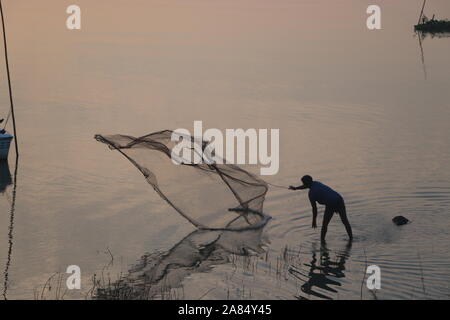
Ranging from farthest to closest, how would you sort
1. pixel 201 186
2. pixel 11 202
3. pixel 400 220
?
pixel 11 202, pixel 400 220, pixel 201 186

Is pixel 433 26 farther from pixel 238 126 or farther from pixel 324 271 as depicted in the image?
pixel 324 271

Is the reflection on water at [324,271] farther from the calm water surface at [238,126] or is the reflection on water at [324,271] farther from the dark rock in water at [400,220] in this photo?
the dark rock in water at [400,220]

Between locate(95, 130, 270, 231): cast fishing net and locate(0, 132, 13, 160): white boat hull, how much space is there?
677 centimetres

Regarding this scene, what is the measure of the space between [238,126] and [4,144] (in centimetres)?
769

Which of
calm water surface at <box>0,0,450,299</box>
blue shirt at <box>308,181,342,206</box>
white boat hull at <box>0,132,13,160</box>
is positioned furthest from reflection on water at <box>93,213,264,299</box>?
white boat hull at <box>0,132,13,160</box>

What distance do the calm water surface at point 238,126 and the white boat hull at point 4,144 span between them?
525 millimetres

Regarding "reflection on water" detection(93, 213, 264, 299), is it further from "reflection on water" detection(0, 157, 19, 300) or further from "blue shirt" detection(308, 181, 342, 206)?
"reflection on water" detection(0, 157, 19, 300)

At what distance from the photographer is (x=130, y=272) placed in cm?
1339

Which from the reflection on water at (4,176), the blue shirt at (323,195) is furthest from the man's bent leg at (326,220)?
the reflection on water at (4,176)

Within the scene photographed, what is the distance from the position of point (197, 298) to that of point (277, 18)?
42.2 metres

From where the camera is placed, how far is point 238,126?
994 inches

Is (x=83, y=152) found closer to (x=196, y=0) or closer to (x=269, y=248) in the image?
(x=269, y=248)

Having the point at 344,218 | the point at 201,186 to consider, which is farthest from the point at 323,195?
the point at 201,186

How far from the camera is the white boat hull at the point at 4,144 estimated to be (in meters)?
20.2
